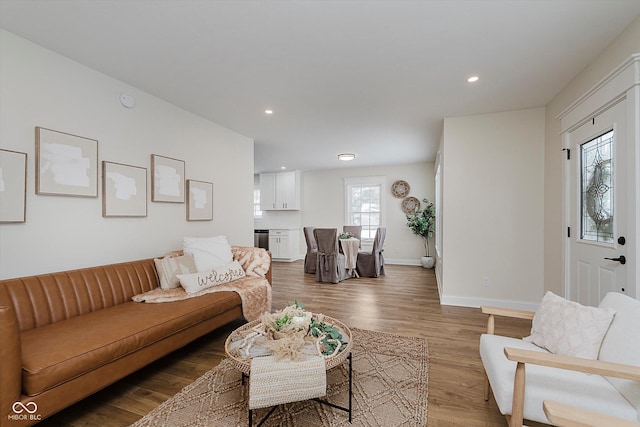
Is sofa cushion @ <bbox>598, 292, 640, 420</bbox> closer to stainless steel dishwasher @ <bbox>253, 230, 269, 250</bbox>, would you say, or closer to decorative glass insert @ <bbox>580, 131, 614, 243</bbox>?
decorative glass insert @ <bbox>580, 131, 614, 243</bbox>

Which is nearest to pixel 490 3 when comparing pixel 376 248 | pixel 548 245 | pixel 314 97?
pixel 314 97

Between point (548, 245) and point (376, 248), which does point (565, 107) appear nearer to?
point (548, 245)

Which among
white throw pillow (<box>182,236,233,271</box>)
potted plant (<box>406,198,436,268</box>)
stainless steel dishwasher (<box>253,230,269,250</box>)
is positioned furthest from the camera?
stainless steel dishwasher (<box>253,230,269,250</box>)

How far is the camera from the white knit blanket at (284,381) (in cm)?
137

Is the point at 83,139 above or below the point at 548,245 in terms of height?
above

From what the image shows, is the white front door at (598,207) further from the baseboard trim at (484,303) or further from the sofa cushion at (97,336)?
the sofa cushion at (97,336)

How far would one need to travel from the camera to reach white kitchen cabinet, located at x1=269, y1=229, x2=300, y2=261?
746cm

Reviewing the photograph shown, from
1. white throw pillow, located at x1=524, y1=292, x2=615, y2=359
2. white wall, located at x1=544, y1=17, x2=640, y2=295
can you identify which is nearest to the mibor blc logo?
white throw pillow, located at x1=524, y1=292, x2=615, y2=359

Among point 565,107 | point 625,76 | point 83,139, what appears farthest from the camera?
point 565,107

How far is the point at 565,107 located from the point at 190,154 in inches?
170

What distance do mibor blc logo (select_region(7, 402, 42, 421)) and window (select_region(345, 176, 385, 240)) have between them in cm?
652

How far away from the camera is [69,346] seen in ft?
5.12

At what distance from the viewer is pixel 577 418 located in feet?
3.06

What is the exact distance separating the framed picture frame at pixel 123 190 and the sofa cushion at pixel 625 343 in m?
3.72
